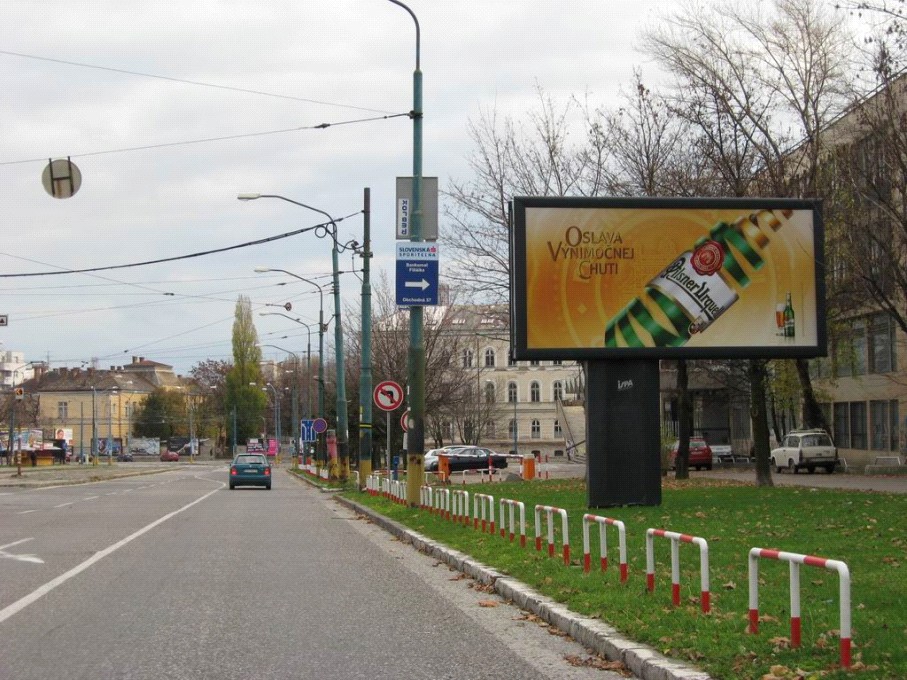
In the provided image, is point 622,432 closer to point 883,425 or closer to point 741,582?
point 741,582

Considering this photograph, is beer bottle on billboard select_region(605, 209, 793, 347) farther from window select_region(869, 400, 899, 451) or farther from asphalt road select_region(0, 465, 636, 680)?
window select_region(869, 400, 899, 451)

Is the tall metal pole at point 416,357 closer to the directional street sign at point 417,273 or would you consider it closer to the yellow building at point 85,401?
the directional street sign at point 417,273

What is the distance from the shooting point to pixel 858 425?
202 ft

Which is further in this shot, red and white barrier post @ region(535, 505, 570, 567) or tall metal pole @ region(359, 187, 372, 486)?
tall metal pole @ region(359, 187, 372, 486)

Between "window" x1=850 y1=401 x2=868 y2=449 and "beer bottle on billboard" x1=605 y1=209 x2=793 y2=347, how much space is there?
39.0m

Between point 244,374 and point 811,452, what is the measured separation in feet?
262

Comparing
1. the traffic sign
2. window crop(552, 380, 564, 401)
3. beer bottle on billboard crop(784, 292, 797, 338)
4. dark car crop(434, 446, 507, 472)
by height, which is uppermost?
window crop(552, 380, 564, 401)

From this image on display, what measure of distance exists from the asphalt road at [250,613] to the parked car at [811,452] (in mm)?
35411

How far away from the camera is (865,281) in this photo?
90.9ft

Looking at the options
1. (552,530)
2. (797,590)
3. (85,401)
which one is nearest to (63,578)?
(552,530)

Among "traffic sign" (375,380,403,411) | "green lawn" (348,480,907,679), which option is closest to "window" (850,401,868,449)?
"traffic sign" (375,380,403,411)

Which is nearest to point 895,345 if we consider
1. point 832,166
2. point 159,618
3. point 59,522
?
point 832,166

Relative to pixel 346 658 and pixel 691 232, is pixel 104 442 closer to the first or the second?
pixel 691 232

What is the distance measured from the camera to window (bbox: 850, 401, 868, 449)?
6072cm
